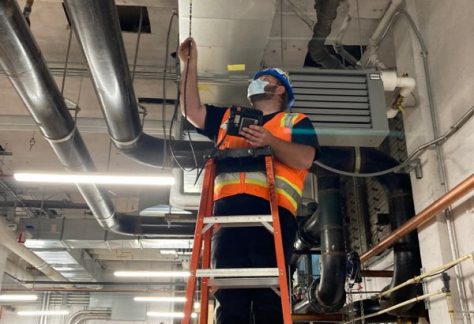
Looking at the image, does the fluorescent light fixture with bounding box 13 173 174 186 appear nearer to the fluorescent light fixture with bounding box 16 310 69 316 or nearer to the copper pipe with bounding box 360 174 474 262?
the copper pipe with bounding box 360 174 474 262

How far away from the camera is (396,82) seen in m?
3.44

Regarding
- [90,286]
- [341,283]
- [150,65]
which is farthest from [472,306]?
[90,286]

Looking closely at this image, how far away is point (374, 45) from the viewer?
4.18m

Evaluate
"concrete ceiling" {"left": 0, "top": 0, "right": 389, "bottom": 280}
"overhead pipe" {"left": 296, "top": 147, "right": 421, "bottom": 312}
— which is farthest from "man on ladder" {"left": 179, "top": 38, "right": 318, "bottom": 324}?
"overhead pipe" {"left": 296, "top": 147, "right": 421, "bottom": 312}

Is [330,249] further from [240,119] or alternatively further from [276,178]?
[240,119]

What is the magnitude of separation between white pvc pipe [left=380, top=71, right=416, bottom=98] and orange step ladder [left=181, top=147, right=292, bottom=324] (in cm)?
182

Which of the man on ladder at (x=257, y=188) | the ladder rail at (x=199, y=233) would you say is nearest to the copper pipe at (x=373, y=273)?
the man on ladder at (x=257, y=188)

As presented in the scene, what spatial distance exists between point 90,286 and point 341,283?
996 centimetres

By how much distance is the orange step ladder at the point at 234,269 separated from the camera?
172cm

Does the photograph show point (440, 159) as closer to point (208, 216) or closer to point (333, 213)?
point (333, 213)

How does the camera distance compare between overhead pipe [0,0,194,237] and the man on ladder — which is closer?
the man on ladder

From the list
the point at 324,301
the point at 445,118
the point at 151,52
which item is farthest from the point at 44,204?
the point at 445,118

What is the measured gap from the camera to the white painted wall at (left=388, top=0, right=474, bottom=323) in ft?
9.54

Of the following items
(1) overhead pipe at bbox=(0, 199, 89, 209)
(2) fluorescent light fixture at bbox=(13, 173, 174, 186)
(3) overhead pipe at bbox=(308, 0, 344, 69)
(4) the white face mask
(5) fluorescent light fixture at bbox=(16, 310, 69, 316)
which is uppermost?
(1) overhead pipe at bbox=(0, 199, 89, 209)
